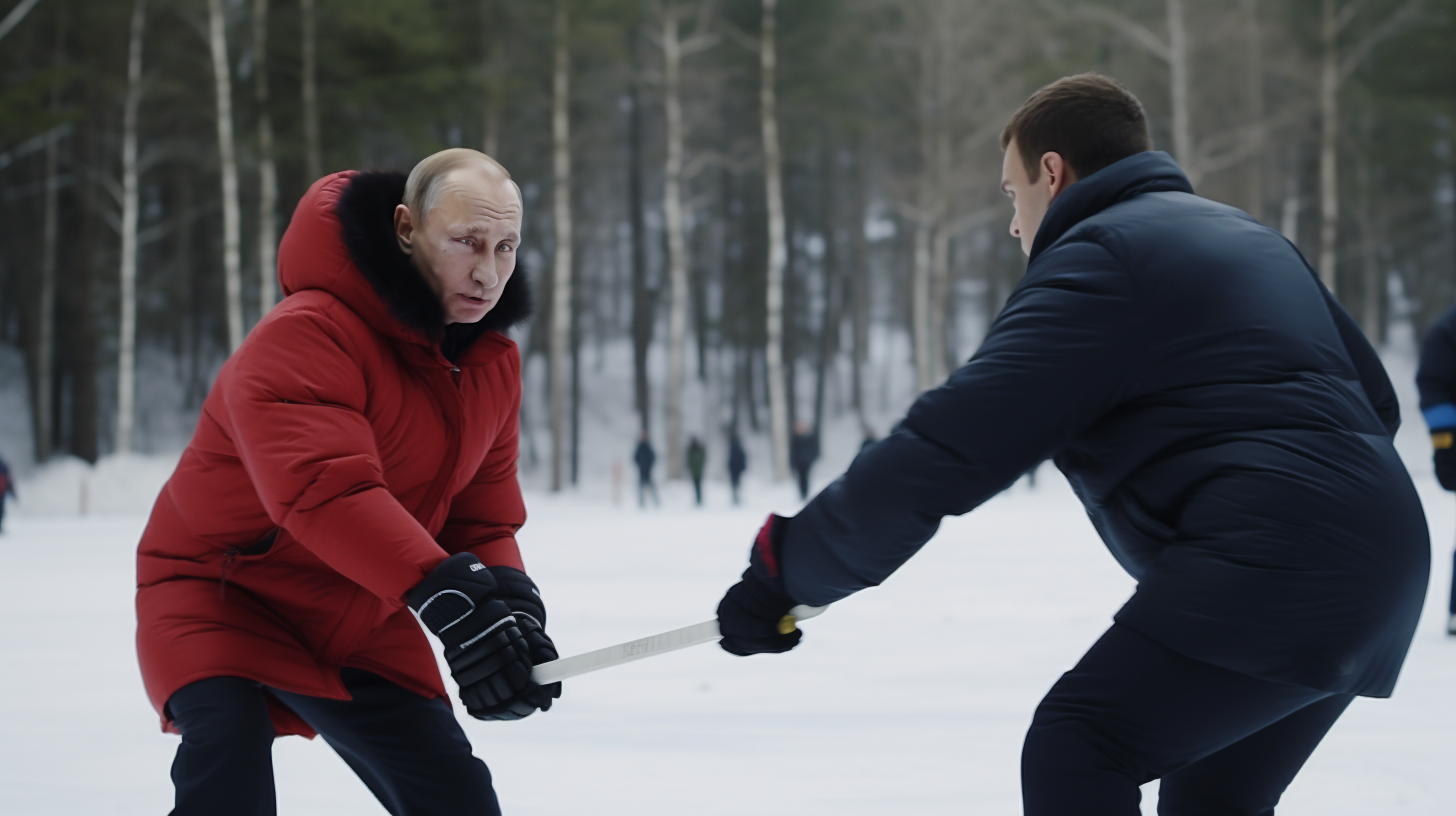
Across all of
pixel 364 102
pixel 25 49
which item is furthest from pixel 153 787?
pixel 25 49

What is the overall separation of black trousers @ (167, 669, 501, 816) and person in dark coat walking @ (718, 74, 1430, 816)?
2.94 ft

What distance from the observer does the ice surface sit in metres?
3.55

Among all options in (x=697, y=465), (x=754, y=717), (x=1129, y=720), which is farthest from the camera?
(x=697, y=465)

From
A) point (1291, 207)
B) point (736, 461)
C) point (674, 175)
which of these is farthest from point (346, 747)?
point (1291, 207)

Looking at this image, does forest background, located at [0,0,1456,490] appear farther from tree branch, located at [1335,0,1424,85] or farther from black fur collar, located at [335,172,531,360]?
black fur collar, located at [335,172,531,360]

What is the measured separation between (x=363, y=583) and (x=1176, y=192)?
1396 millimetres

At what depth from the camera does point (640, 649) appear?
7.00 feet

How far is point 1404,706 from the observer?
450cm

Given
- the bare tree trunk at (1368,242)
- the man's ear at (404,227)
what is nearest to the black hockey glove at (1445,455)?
the man's ear at (404,227)

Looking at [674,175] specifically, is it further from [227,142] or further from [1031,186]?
[1031,186]

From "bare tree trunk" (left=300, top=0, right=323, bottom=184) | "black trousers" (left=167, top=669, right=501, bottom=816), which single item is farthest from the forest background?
"black trousers" (left=167, top=669, right=501, bottom=816)

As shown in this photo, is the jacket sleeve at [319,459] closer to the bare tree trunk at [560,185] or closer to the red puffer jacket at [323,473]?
the red puffer jacket at [323,473]

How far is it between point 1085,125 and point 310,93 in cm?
1915

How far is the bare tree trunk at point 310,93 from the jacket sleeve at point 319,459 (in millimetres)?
18219
